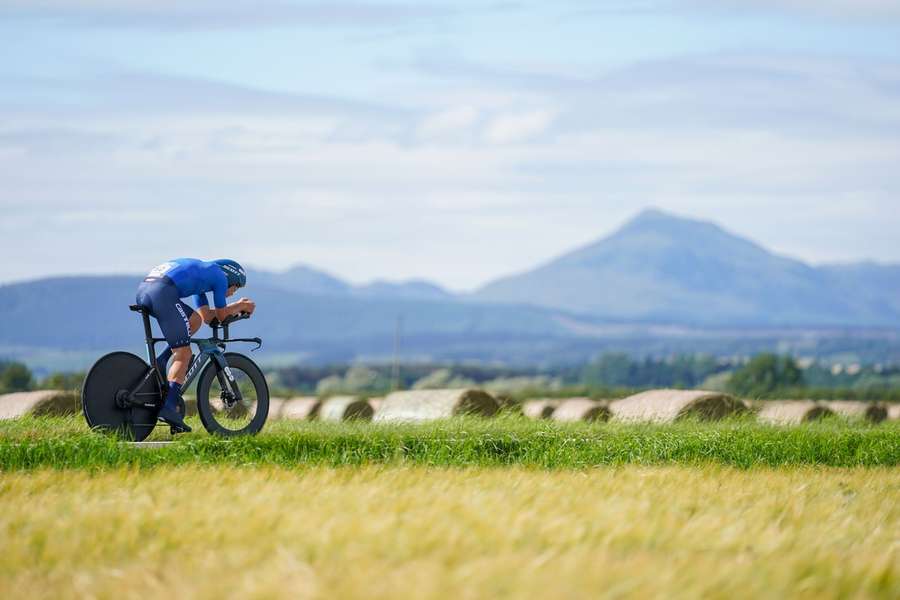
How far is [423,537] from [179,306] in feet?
22.3

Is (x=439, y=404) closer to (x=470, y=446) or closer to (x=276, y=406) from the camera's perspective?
(x=276, y=406)

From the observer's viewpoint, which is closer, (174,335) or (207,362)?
(174,335)

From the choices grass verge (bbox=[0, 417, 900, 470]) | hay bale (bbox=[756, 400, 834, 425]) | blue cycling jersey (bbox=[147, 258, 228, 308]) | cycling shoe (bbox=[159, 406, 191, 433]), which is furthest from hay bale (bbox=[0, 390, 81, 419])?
hay bale (bbox=[756, 400, 834, 425])

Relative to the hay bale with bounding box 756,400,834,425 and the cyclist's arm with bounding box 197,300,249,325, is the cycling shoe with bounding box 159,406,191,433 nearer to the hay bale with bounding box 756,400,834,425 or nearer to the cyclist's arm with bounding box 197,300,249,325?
the cyclist's arm with bounding box 197,300,249,325

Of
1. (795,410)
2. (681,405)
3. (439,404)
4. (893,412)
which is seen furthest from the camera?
(893,412)

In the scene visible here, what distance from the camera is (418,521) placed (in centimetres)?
902

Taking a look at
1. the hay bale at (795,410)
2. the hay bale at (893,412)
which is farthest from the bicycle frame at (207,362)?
the hay bale at (893,412)

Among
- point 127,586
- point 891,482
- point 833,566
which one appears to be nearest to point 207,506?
point 127,586

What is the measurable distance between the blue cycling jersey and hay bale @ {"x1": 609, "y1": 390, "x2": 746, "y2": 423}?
967cm

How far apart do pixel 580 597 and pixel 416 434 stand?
8489 millimetres

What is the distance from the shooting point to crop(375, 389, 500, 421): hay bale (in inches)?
961

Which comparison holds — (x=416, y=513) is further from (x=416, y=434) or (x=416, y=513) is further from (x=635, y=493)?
(x=416, y=434)

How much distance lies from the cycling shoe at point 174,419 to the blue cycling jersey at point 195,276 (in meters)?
1.18

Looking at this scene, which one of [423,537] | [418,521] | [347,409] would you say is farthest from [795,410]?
[423,537]
